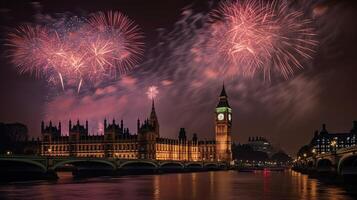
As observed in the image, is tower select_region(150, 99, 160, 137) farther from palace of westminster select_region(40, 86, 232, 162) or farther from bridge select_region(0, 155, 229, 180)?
bridge select_region(0, 155, 229, 180)

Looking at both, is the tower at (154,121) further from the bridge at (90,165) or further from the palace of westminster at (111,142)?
the bridge at (90,165)

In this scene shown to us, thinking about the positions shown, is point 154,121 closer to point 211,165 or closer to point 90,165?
point 211,165

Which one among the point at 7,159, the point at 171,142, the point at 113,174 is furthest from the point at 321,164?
the point at 171,142

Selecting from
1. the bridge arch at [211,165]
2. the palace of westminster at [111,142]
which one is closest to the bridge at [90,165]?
the bridge arch at [211,165]

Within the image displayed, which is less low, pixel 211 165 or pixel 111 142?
pixel 111 142

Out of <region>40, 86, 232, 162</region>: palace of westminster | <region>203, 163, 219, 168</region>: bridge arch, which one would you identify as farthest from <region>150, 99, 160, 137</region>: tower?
<region>203, 163, 219, 168</region>: bridge arch

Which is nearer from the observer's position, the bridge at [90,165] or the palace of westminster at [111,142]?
the bridge at [90,165]

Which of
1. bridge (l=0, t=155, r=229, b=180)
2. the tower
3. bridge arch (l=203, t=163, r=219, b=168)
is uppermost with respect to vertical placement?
the tower

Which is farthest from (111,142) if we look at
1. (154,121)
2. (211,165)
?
(211,165)
